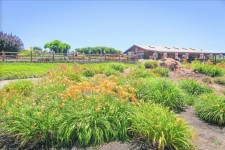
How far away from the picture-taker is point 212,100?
294 inches

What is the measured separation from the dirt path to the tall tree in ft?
98.6

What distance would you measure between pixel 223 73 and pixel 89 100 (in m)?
12.5

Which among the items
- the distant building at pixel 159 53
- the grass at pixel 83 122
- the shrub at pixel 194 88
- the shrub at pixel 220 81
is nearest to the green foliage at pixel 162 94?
the grass at pixel 83 122

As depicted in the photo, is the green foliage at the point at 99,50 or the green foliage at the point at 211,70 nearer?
the green foliage at the point at 211,70

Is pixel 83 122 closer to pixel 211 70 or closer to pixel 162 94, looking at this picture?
pixel 162 94

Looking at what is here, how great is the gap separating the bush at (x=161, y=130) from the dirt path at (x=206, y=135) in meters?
0.54

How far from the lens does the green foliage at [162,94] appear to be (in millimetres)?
7684

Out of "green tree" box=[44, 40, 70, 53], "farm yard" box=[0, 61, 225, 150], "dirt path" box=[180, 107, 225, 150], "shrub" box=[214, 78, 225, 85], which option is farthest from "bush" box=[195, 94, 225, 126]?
"green tree" box=[44, 40, 70, 53]

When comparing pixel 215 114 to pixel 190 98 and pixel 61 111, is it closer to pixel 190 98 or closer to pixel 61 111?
pixel 190 98

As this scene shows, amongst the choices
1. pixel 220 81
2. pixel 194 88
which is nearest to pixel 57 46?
pixel 220 81

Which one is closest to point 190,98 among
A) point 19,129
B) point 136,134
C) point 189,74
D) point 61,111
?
point 136,134

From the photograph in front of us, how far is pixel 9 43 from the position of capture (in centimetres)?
3269

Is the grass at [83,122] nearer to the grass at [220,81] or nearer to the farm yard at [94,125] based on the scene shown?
the farm yard at [94,125]

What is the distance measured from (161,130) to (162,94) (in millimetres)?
2853
